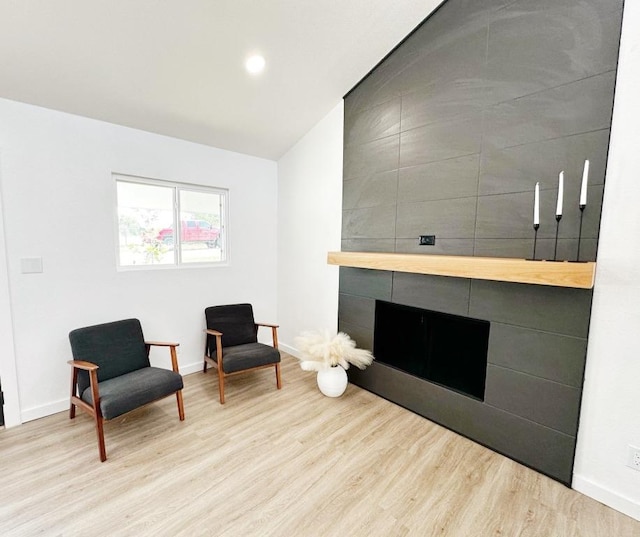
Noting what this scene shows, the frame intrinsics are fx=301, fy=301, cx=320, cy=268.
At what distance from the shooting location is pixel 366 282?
3.06 metres

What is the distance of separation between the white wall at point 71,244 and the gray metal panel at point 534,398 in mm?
3010

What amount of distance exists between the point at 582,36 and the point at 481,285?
1.61 m

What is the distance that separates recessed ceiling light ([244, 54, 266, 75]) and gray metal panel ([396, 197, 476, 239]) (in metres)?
1.66

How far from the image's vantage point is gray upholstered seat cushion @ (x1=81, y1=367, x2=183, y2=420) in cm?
206

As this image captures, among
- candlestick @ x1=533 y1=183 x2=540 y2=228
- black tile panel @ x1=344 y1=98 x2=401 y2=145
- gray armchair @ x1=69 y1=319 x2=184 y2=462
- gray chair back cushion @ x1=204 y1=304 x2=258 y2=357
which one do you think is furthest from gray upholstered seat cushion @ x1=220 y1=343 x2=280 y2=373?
candlestick @ x1=533 y1=183 x2=540 y2=228

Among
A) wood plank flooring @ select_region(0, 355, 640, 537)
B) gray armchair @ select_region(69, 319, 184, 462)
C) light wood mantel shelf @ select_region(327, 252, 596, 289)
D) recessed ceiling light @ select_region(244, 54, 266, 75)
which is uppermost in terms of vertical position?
recessed ceiling light @ select_region(244, 54, 266, 75)

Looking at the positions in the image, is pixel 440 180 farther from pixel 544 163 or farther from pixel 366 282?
pixel 366 282

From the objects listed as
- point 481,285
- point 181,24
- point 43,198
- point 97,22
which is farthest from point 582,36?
point 43,198

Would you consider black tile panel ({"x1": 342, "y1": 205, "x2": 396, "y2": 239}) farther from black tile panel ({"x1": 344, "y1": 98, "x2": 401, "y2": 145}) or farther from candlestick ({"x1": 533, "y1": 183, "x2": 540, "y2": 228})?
candlestick ({"x1": 533, "y1": 183, "x2": 540, "y2": 228})

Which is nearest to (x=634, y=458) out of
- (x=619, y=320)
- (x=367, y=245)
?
(x=619, y=320)

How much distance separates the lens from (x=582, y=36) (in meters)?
1.78

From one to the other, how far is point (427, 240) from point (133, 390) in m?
2.57

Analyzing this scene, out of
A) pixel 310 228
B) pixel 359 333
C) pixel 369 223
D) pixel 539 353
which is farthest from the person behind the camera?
pixel 310 228

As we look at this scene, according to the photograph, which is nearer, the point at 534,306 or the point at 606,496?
the point at 606,496
